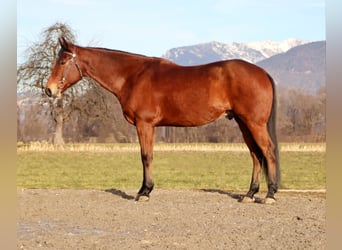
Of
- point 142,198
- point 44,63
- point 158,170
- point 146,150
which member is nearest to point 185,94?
point 146,150

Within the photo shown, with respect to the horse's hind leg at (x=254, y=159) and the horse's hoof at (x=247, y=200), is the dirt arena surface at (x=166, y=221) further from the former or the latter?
the horse's hind leg at (x=254, y=159)

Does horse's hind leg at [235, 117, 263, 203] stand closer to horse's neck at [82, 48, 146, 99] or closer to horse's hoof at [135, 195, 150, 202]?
horse's hoof at [135, 195, 150, 202]

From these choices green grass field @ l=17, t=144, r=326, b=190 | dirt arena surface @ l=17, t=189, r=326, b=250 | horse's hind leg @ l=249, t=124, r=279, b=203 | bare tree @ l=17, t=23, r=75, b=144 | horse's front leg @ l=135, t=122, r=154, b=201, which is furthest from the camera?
bare tree @ l=17, t=23, r=75, b=144

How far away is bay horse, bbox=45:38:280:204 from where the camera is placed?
8.10m

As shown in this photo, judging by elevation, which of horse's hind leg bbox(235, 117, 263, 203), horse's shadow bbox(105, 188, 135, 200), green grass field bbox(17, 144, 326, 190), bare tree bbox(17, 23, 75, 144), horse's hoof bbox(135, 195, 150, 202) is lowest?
green grass field bbox(17, 144, 326, 190)

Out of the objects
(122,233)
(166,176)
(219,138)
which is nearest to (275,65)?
(219,138)

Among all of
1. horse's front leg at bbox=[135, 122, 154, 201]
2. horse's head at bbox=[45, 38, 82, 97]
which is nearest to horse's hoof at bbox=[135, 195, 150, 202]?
horse's front leg at bbox=[135, 122, 154, 201]

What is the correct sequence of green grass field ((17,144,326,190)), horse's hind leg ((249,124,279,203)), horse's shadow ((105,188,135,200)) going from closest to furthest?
horse's hind leg ((249,124,279,203)) < horse's shadow ((105,188,135,200)) < green grass field ((17,144,326,190))

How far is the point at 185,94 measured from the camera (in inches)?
324

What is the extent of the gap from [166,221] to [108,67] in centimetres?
325

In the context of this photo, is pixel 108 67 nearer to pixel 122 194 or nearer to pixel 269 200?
pixel 122 194

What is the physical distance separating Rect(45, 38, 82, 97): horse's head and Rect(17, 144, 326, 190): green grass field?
5186 mm

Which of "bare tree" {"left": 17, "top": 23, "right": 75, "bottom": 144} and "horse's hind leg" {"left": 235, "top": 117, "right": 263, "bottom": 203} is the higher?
"bare tree" {"left": 17, "top": 23, "right": 75, "bottom": 144}
